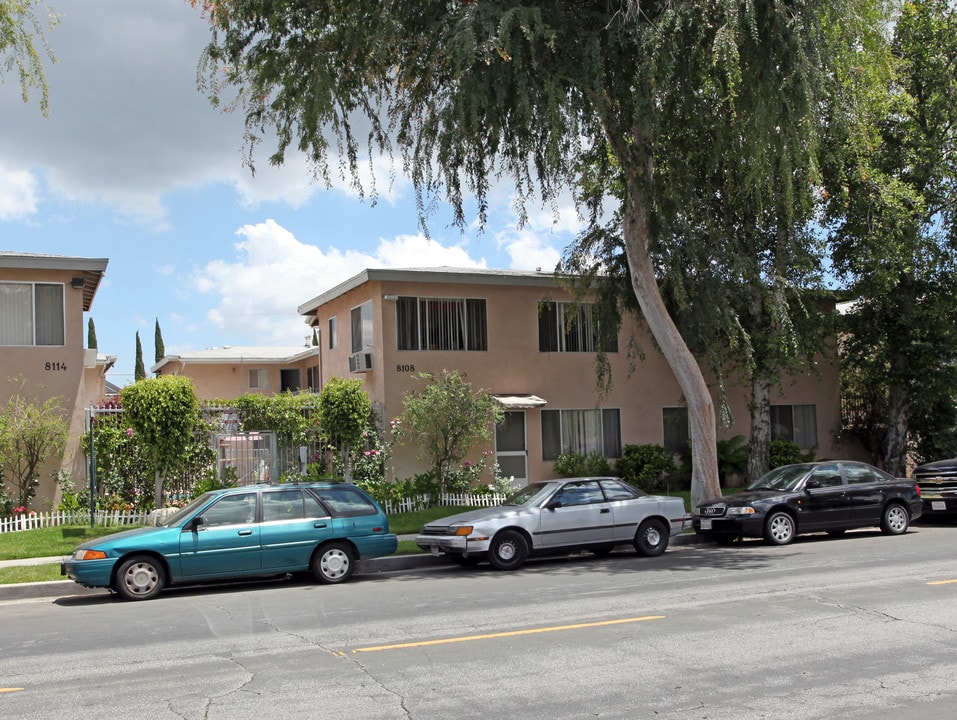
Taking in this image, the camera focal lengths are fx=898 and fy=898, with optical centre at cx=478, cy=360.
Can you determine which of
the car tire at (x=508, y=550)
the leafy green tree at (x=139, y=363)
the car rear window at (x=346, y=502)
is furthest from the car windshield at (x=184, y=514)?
the leafy green tree at (x=139, y=363)

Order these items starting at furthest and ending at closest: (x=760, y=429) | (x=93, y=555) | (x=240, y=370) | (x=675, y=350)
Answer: (x=240, y=370), (x=760, y=429), (x=675, y=350), (x=93, y=555)

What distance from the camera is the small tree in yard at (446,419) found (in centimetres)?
2048

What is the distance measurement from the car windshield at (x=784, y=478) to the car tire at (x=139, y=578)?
10.8 metres

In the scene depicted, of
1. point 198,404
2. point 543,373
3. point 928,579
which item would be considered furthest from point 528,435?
point 928,579

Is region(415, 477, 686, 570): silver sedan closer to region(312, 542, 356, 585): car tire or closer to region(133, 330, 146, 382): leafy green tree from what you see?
region(312, 542, 356, 585): car tire

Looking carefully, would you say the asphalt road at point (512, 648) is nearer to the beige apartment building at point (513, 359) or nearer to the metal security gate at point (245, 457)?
the metal security gate at point (245, 457)

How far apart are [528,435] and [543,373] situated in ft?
5.64

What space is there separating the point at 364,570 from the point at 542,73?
8.28 metres

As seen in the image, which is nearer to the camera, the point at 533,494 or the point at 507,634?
the point at 507,634

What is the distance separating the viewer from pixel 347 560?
41.4 feet

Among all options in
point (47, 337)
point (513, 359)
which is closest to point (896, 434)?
point (513, 359)

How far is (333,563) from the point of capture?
492 inches

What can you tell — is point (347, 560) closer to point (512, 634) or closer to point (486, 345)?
point (512, 634)

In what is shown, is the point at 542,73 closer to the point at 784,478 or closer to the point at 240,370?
the point at 784,478
